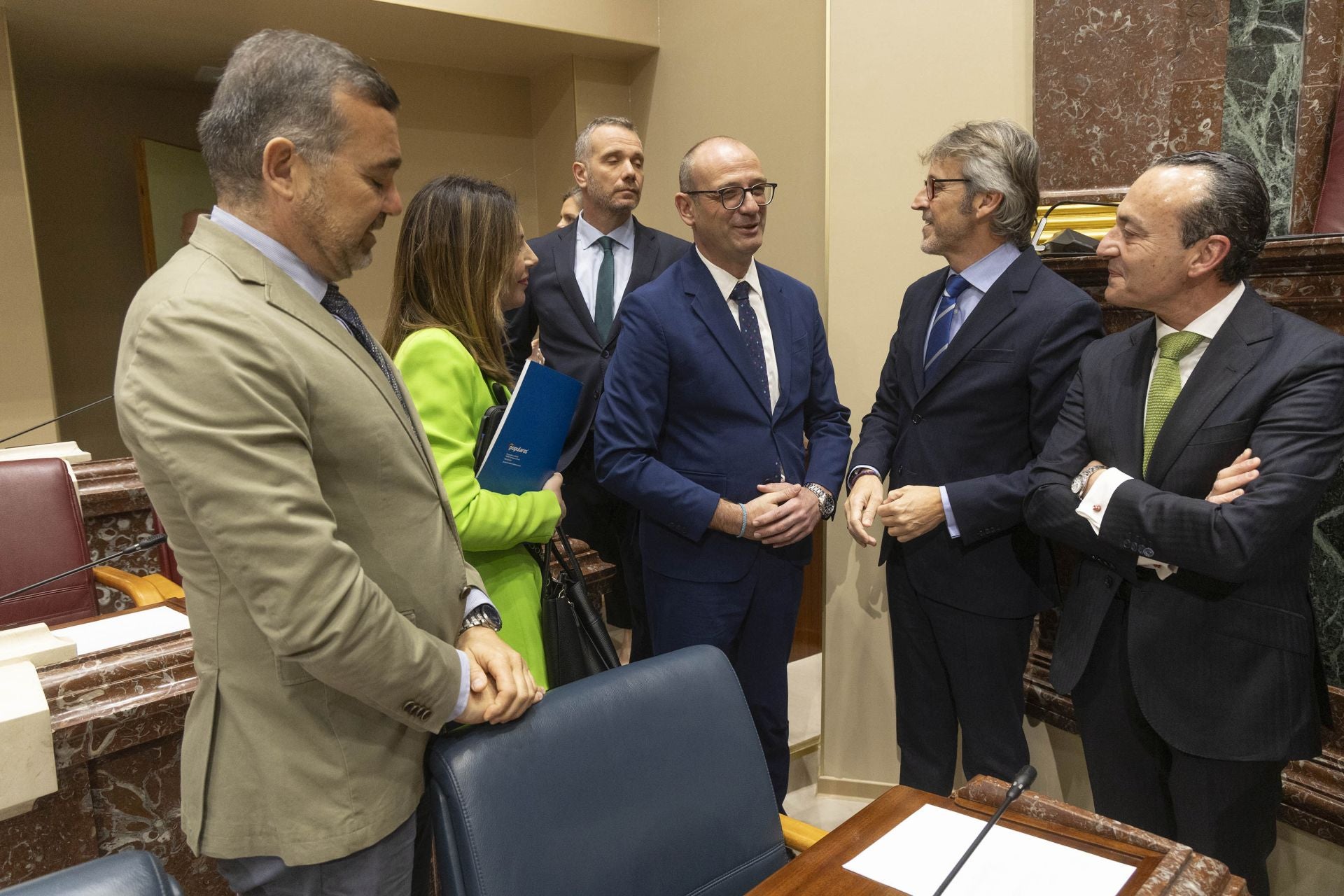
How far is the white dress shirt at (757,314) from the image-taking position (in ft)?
7.30

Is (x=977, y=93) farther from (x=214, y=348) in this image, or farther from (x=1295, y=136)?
(x=214, y=348)

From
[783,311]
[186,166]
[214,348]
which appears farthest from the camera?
[186,166]

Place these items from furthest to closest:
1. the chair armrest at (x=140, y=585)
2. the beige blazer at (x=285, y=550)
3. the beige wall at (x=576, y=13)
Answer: the beige wall at (x=576, y=13) → the chair armrest at (x=140, y=585) → the beige blazer at (x=285, y=550)

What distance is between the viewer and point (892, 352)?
231 cm

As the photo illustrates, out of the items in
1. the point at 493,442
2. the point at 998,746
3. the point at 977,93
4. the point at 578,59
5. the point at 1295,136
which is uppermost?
the point at 578,59

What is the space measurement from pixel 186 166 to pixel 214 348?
4.57m

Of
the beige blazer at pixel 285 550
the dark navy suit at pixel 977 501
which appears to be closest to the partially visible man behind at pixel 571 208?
the dark navy suit at pixel 977 501

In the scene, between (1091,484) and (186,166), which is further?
(186,166)

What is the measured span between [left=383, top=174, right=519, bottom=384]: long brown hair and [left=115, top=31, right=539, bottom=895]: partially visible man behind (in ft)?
1.67

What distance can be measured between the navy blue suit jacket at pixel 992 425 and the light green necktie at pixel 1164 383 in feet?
0.83

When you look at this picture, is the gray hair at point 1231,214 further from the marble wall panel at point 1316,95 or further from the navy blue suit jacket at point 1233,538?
the marble wall panel at point 1316,95

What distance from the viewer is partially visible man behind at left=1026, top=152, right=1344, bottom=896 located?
1535 mm

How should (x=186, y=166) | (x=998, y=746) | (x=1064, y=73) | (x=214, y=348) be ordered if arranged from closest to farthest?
(x=214, y=348)
(x=998, y=746)
(x=1064, y=73)
(x=186, y=166)

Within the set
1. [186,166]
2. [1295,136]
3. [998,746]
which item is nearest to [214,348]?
[998,746]
